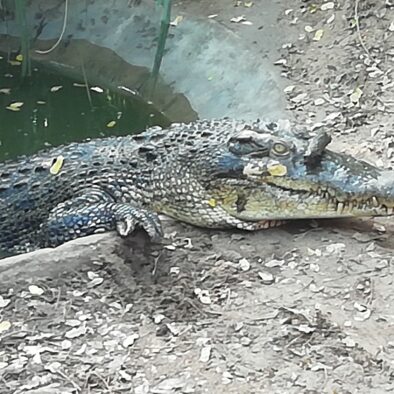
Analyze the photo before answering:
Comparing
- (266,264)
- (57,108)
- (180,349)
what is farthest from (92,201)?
(57,108)

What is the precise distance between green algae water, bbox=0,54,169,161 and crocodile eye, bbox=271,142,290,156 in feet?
7.39

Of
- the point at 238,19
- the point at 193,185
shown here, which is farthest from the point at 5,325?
the point at 238,19

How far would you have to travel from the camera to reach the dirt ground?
318 cm

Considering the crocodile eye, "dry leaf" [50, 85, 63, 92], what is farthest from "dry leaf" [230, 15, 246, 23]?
the crocodile eye

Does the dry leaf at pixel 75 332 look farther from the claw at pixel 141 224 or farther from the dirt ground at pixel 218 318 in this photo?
the claw at pixel 141 224

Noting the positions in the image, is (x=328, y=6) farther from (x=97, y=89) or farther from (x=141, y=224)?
(x=141, y=224)

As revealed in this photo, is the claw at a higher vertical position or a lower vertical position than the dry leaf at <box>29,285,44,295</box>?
higher

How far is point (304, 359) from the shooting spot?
3.27m

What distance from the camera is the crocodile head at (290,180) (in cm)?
399

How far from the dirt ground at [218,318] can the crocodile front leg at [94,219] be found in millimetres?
141

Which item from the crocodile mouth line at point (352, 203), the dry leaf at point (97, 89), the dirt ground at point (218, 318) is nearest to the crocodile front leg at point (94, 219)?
the dirt ground at point (218, 318)

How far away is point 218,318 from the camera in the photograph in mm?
3529

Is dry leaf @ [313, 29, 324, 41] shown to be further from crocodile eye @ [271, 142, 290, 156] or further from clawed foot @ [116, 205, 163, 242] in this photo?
clawed foot @ [116, 205, 163, 242]

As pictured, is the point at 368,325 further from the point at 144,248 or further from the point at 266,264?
the point at 144,248
